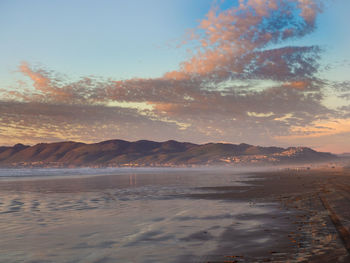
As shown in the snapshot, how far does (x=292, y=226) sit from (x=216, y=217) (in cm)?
386

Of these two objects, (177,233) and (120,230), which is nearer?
(177,233)

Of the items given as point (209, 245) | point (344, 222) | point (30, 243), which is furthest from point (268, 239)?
point (30, 243)

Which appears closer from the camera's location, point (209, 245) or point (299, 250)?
point (299, 250)

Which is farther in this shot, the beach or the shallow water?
the shallow water

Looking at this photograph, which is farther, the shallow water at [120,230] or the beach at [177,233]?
the shallow water at [120,230]

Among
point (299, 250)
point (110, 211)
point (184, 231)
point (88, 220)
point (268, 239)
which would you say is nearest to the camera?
point (299, 250)

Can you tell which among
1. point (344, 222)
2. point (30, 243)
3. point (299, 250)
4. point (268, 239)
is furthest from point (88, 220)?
point (344, 222)

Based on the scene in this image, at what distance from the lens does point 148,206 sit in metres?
19.8

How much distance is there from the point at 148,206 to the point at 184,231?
776 centimetres

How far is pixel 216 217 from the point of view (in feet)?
51.3

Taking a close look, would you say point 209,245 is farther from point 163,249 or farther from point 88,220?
point 88,220

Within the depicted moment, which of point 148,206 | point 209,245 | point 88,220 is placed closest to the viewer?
point 209,245

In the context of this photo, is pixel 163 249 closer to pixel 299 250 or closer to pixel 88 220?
pixel 299 250

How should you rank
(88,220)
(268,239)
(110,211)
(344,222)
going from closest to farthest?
(268,239) < (344,222) < (88,220) < (110,211)
